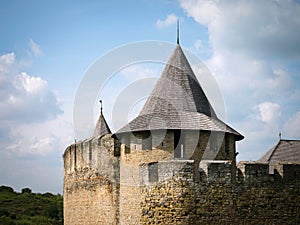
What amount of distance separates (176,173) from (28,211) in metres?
36.1

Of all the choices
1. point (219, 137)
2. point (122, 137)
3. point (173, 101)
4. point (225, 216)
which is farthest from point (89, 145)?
point (225, 216)

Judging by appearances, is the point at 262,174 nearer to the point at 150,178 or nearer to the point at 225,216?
the point at 225,216

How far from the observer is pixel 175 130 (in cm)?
1894

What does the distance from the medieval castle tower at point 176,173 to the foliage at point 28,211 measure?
795 inches

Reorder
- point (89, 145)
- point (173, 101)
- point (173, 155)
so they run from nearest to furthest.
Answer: point (173, 155)
point (173, 101)
point (89, 145)

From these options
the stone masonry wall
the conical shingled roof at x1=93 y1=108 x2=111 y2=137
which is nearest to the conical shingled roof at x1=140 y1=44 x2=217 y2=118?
the stone masonry wall

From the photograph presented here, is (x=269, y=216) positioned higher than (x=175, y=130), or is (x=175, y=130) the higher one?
(x=175, y=130)

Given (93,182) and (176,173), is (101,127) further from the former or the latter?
(176,173)

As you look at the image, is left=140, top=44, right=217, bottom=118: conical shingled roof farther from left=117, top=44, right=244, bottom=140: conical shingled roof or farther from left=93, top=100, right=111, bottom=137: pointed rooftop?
left=93, top=100, right=111, bottom=137: pointed rooftop

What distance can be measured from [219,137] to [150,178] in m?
3.72

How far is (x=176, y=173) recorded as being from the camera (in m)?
16.5

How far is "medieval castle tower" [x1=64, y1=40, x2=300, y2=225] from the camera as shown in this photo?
1655 centimetres

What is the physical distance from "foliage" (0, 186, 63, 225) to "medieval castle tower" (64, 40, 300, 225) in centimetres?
2020

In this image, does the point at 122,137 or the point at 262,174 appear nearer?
the point at 262,174
